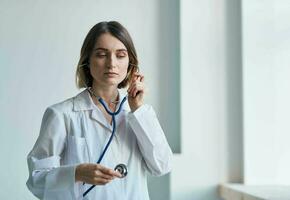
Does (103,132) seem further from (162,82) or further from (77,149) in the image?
(162,82)

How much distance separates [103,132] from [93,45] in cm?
29

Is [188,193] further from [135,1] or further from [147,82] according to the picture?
[135,1]

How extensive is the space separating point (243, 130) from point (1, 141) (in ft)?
4.28

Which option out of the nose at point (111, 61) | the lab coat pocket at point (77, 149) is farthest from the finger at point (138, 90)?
the lab coat pocket at point (77, 149)

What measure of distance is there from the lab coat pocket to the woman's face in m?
0.21

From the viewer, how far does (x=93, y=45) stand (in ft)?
4.81

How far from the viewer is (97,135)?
56.8 inches

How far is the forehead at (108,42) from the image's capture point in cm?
145

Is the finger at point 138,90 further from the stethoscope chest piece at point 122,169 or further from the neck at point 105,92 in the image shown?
the stethoscope chest piece at point 122,169
